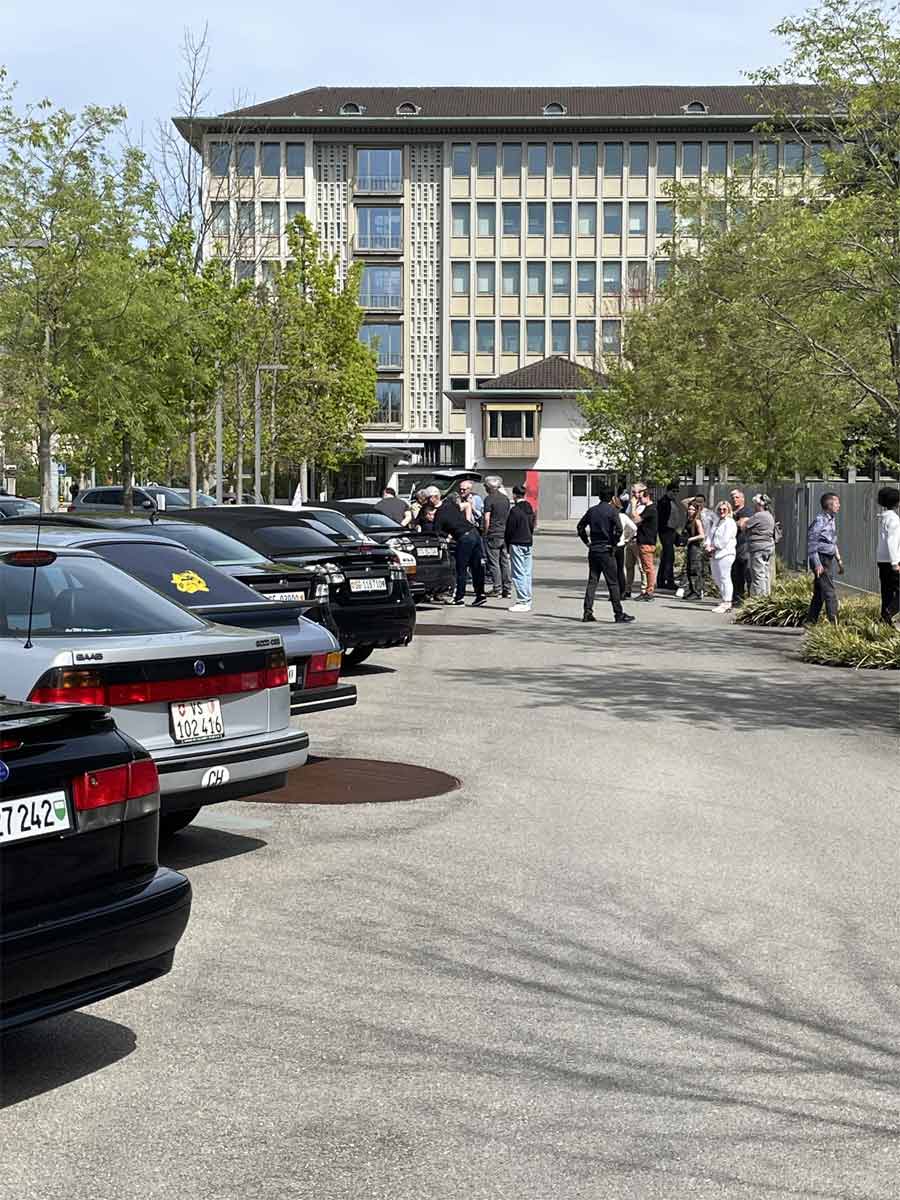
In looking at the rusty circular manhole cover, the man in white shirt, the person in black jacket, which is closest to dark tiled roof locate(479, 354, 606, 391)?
the person in black jacket

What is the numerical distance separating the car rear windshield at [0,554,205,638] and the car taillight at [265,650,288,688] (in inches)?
14.7

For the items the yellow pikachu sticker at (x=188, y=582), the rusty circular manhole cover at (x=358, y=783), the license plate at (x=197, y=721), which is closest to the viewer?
the license plate at (x=197, y=721)

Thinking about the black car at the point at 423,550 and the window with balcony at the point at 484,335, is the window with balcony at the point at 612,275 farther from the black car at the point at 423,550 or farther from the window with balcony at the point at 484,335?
the black car at the point at 423,550

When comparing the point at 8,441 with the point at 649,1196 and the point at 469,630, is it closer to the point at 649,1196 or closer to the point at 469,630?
the point at 469,630

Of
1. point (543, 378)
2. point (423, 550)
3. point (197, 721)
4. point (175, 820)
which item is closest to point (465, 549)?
point (423, 550)

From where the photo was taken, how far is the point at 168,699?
25.2ft

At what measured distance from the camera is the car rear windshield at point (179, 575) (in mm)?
10055

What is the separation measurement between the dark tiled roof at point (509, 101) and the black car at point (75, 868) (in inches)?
3792

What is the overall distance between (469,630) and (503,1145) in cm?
1890

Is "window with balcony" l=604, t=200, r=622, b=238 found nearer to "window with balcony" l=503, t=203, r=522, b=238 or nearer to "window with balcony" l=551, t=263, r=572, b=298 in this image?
"window with balcony" l=551, t=263, r=572, b=298

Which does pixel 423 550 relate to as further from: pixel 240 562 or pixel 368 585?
pixel 240 562

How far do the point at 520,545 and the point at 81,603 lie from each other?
1909 centimetres

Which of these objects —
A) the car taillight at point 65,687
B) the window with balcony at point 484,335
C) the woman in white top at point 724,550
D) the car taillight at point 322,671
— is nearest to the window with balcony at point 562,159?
the window with balcony at point 484,335

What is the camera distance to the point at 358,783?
34.6 feet
